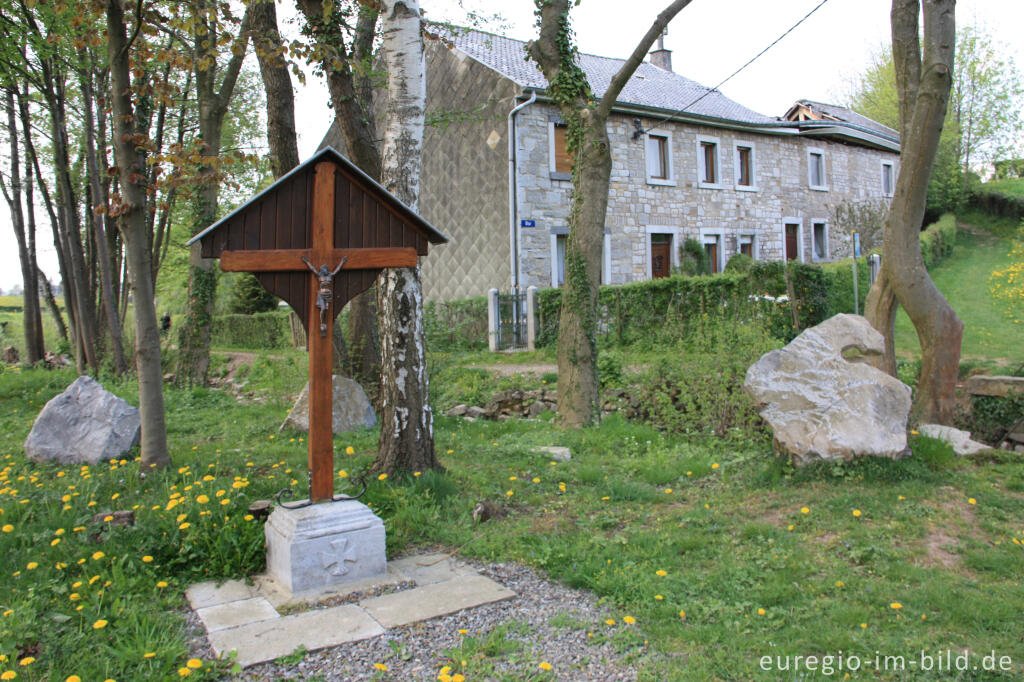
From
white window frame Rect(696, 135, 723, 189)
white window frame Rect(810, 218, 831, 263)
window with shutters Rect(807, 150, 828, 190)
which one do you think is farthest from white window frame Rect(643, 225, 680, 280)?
window with shutters Rect(807, 150, 828, 190)

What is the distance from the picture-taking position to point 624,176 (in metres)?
19.7

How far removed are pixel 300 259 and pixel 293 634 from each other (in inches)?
82.2

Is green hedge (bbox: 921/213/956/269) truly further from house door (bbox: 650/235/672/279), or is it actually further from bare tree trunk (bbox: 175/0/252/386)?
bare tree trunk (bbox: 175/0/252/386)

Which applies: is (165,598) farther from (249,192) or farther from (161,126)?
(249,192)

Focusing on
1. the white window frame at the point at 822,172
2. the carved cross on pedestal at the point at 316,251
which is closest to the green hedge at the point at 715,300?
the carved cross on pedestal at the point at 316,251

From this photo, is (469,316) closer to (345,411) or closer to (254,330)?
(345,411)

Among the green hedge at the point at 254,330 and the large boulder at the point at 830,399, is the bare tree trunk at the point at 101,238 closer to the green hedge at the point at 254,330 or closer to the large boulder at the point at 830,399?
the green hedge at the point at 254,330

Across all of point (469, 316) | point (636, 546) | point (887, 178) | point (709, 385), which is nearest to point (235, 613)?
point (636, 546)

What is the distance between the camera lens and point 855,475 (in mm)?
5660

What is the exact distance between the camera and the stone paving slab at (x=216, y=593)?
3.93m

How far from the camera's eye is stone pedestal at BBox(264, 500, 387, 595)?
4.07 meters

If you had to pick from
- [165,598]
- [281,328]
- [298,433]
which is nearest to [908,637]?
[165,598]

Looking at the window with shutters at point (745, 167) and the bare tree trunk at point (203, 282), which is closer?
the bare tree trunk at point (203, 282)

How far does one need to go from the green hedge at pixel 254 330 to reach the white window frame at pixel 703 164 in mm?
12740
